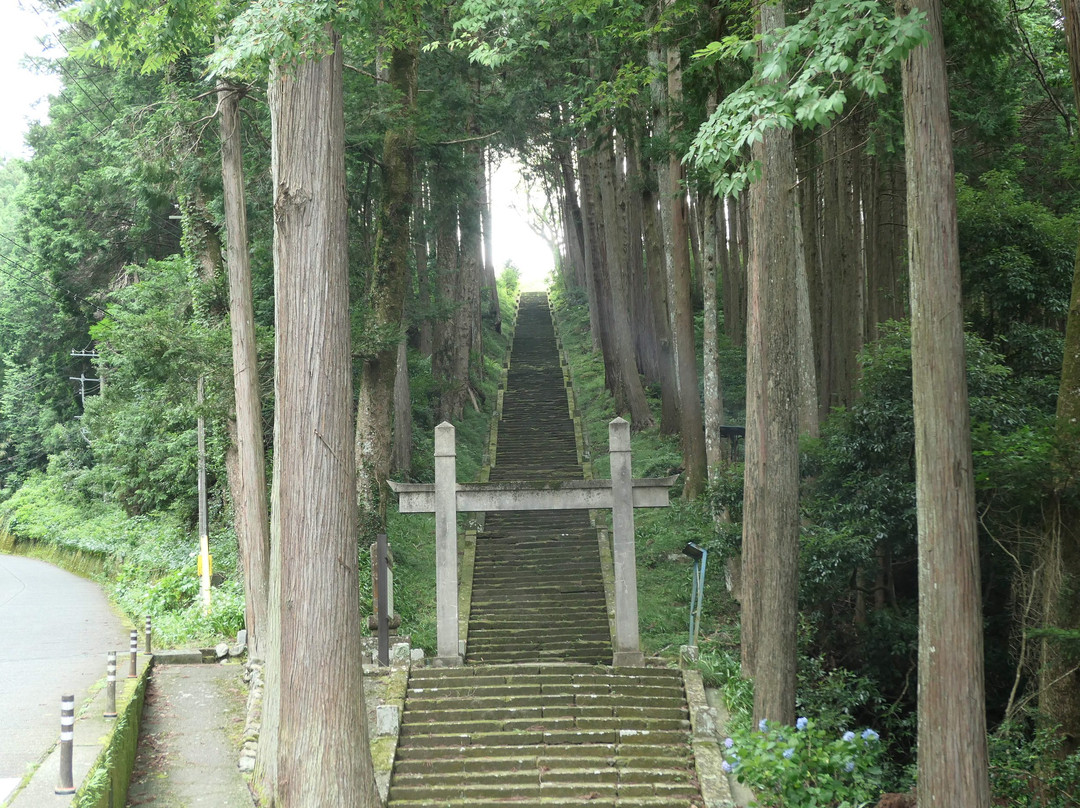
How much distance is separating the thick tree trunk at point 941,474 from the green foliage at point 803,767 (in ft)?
3.30

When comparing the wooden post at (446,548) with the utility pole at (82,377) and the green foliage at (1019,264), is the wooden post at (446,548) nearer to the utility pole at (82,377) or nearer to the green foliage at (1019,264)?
the green foliage at (1019,264)

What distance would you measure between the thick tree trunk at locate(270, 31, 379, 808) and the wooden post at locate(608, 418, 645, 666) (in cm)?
560

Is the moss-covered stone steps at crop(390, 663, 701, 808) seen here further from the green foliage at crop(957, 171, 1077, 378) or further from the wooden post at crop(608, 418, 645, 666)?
the green foliage at crop(957, 171, 1077, 378)

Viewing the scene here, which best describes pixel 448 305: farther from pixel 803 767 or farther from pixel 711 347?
pixel 803 767

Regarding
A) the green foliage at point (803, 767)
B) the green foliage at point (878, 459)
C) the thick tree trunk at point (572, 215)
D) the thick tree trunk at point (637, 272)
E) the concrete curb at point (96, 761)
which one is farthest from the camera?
the thick tree trunk at point (572, 215)

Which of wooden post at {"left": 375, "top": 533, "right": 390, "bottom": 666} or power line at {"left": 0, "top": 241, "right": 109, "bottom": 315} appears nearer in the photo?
wooden post at {"left": 375, "top": 533, "right": 390, "bottom": 666}

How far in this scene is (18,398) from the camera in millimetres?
39062

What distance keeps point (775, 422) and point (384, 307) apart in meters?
9.52

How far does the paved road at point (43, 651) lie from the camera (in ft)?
35.4

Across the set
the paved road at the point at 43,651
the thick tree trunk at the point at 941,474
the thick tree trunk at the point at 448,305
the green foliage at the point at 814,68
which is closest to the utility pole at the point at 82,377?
the paved road at the point at 43,651

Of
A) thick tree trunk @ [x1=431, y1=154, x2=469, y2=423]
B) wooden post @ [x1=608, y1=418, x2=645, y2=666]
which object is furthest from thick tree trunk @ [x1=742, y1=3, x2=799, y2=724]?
thick tree trunk @ [x1=431, y1=154, x2=469, y2=423]

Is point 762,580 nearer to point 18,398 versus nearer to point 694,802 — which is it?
point 694,802

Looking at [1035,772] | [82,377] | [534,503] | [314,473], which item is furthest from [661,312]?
[82,377]

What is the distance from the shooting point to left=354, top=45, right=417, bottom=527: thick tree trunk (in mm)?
17422
